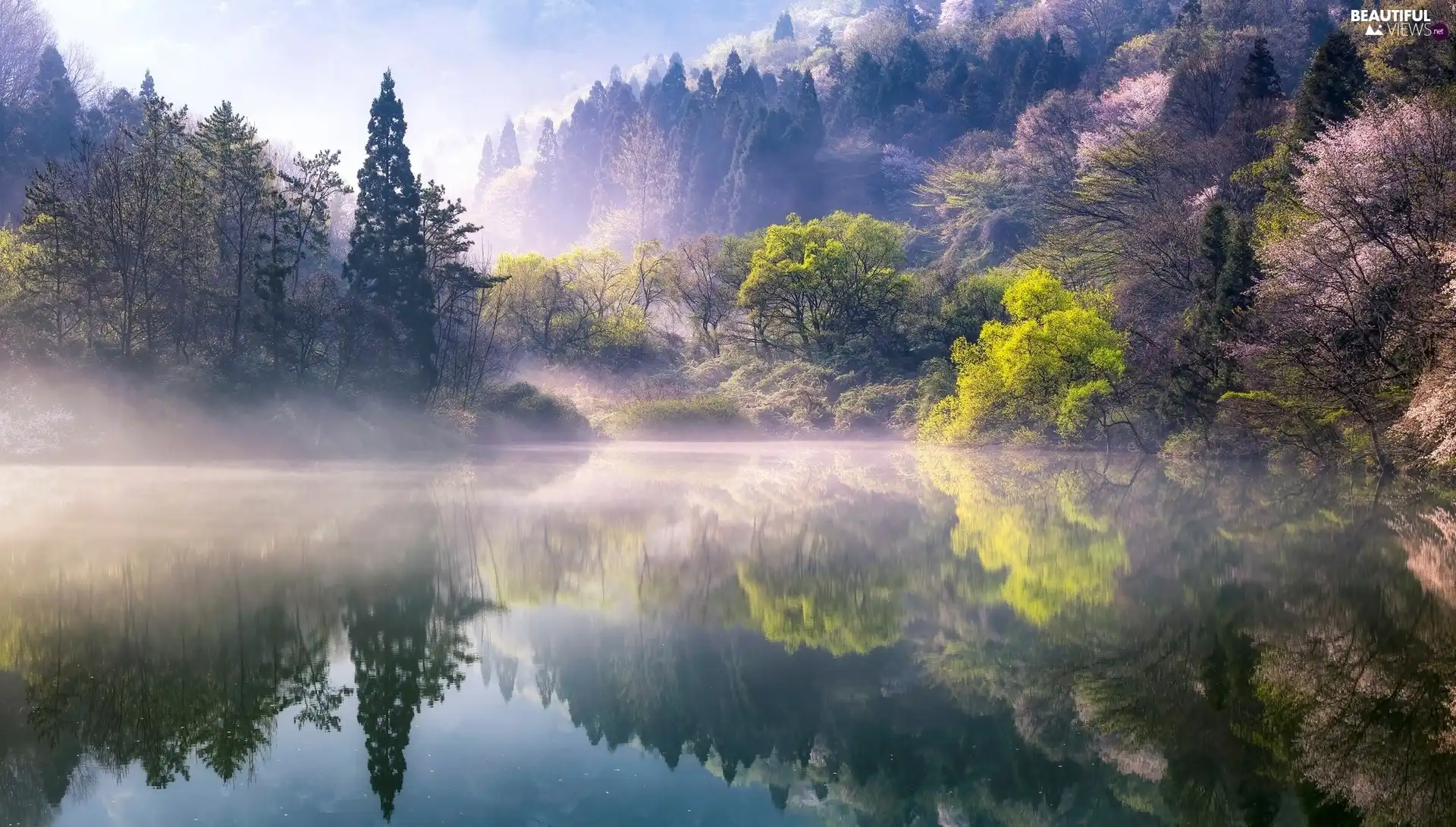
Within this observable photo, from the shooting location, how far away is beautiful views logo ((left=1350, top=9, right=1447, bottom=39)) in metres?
39.0

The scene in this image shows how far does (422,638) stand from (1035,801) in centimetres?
669

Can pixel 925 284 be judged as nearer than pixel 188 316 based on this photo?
No

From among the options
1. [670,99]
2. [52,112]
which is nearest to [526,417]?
[52,112]

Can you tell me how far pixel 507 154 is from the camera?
16750 cm

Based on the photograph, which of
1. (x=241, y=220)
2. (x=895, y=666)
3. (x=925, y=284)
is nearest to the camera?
(x=895, y=666)

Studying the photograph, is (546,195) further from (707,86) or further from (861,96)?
(861,96)

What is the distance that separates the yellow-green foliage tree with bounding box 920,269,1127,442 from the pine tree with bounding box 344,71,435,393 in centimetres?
2162

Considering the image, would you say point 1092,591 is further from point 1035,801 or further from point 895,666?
point 1035,801

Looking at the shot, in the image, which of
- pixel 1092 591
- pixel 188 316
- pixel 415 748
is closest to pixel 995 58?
pixel 188 316

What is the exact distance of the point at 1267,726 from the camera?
8.20m

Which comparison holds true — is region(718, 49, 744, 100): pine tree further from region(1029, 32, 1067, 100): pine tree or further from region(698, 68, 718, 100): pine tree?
region(1029, 32, 1067, 100): pine tree

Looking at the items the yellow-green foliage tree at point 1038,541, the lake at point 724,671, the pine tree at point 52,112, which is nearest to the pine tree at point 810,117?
the pine tree at point 52,112

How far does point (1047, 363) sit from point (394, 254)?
2595cm

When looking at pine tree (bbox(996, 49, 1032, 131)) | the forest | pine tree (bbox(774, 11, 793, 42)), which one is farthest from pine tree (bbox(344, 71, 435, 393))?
pine tree (bbox(774, 11, 793, 42))
